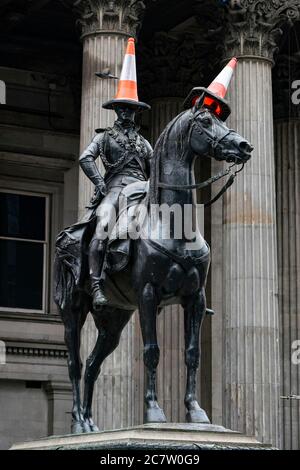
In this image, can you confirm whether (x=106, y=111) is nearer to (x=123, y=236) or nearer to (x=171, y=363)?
(x=171, y=363)

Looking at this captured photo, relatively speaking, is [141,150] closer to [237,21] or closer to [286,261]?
[237,21]

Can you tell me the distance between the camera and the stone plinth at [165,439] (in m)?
14.3

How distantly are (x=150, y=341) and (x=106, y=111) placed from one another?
45.3 ft

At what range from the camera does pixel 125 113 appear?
675 inches

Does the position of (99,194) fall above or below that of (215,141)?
below

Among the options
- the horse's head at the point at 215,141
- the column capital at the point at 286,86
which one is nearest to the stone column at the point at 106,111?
the column capital at the point at 286,86

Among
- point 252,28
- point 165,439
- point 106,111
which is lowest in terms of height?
point 165,439

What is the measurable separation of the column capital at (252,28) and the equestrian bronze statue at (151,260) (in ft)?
47.3

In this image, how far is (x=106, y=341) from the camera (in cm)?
1658

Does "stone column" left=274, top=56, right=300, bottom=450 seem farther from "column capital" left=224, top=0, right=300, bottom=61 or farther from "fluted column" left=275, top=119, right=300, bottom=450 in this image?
"column capital" left=224, top=0, right=300, bottom=61

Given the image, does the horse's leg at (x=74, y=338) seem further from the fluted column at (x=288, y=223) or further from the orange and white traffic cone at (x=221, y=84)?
the fluted column at (x=288, y=223)

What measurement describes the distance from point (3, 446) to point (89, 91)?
997 cm

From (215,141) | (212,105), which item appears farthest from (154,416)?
(212,105)

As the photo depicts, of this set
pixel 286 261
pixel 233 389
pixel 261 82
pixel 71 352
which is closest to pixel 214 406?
pixel 286 261
